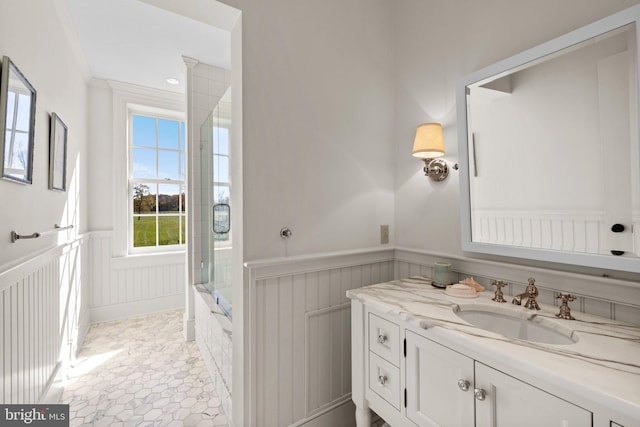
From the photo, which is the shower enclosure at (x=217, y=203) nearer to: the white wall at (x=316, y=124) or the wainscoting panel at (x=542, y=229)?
the white wall at (x=316, y=124)

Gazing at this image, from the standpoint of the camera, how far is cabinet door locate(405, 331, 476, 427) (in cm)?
88

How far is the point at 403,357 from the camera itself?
3.58 ft

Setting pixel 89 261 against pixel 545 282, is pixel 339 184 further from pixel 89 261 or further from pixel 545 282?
pixel 89 261

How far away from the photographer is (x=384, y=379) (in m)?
1.17

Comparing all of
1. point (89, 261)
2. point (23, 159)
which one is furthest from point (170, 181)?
point (23, 159)

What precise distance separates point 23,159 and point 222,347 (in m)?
1.42

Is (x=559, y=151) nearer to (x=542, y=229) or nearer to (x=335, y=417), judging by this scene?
(x=542, y=229)

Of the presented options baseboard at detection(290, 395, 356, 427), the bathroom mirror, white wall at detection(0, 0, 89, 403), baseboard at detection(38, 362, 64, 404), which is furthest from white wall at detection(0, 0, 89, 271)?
the bathroom mirror

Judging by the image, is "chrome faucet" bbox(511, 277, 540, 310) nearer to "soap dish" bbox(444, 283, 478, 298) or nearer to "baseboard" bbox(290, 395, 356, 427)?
"soap dish" bbox(444, 283, 478, 298)

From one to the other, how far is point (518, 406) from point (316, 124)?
1366mm

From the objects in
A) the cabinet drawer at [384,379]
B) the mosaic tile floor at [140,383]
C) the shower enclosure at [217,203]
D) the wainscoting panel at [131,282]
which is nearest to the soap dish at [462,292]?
the cabinet drawer at [384,379]

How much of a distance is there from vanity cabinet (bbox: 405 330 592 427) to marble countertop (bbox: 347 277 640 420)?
4cm

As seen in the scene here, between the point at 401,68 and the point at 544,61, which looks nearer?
the point at 544,61

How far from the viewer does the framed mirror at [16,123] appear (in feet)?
3.78
